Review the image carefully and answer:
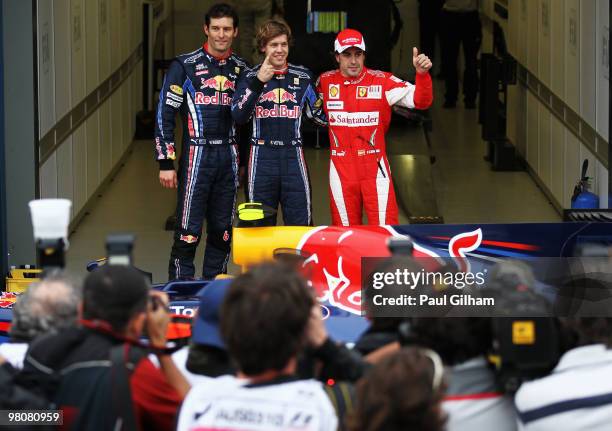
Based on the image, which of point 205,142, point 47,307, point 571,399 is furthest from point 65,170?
point 571,399

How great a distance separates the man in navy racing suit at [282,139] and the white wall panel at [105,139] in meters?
3.93

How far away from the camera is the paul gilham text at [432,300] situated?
12.3 ft

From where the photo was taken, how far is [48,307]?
3734 millimetres

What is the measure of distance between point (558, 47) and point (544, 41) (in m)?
0.70

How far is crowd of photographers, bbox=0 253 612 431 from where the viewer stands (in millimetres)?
3160

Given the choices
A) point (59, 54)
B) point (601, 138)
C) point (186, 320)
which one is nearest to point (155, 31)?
point (59, 54)

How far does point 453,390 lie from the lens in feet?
12.0

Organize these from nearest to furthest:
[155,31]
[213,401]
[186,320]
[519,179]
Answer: [213,401], [186,320], [519,179], [155,31]

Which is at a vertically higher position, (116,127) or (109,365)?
(116,127)

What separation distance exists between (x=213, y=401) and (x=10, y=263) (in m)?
4.85

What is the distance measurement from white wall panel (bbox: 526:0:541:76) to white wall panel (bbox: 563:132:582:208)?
5.82 ft

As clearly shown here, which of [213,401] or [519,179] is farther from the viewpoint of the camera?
[519,179]

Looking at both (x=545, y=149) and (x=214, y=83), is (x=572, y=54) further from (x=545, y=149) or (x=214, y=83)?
(x=214, y=83)

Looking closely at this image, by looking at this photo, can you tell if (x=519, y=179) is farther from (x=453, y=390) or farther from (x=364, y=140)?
(x=453, y=390)
